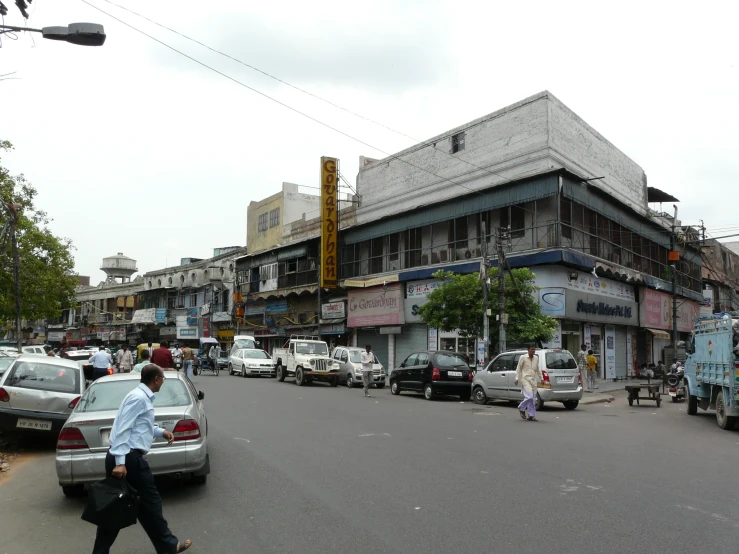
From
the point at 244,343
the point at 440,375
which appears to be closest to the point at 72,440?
the point at 440,375

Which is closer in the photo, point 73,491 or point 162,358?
point 73,491

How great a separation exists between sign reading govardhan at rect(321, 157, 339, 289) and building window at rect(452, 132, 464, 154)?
8497 mm

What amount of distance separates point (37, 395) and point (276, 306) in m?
35.6

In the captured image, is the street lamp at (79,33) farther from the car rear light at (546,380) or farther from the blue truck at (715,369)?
the car rear light at (546,380)

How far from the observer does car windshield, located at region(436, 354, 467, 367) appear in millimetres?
20230

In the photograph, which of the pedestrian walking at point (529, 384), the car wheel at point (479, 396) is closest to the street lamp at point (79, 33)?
the pedestrian walking at point (529, 384)

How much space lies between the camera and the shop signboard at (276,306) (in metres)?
44.8

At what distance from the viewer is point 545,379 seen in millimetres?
16672

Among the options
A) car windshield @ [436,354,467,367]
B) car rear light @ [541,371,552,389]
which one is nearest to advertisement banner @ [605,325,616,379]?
car windshield @ [436,354,467,367]

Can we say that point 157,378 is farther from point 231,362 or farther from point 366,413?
point 231,362

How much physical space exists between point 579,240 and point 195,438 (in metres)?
23.7

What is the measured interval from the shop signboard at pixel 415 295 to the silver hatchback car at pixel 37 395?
864 inches

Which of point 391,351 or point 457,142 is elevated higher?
point 457,142

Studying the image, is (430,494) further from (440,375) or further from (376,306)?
(376,306)
